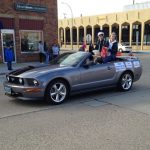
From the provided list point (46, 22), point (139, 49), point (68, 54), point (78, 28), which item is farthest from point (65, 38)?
point (68, 54)

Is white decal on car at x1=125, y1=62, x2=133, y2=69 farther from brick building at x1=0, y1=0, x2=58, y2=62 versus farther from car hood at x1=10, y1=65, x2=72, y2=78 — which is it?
brick building at x1=0, y1=0, x2=58, y2=62

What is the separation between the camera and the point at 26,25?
71.4 feet

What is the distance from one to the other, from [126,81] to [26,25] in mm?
13791

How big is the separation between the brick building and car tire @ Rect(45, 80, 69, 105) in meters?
Answer: 13.7

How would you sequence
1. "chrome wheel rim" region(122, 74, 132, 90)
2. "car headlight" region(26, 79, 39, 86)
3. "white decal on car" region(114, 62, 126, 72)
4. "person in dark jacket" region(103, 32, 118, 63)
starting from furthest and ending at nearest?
"chrome wheel rim" region(122, 74, 132, 90), "person in dark jacket" region(103, 32, 118, 63), "white decal on car" region(114, 62, 126, 72), "car headlight" region(26, 79, 39, 86)

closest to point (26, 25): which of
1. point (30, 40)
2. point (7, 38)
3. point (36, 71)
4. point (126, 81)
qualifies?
point (30, 40)

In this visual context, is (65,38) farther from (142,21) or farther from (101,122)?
(101,122)

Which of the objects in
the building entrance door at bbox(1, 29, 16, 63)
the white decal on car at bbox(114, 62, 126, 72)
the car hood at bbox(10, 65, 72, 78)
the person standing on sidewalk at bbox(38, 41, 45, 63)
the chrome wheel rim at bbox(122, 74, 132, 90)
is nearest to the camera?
the car hood at bbox(10, 65, 72, 78)

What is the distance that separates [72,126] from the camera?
5.76m

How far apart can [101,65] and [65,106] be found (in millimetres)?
1962

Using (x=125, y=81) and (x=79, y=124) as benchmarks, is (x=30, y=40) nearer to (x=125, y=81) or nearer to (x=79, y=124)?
(x=125, y=81)

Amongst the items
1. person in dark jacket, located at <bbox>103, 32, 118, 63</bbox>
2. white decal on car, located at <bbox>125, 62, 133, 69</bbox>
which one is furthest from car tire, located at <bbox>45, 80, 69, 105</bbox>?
white decal on car, located at <bbox>125, 62, 133, 69</bbox>

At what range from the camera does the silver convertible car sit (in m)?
7.48

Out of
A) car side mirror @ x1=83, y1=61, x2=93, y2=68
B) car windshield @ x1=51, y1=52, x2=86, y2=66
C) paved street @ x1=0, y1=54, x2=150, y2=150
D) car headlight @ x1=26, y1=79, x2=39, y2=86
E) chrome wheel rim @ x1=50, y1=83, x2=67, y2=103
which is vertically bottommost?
paved street @ x1=0, y1=54, x2=150, y2=150
